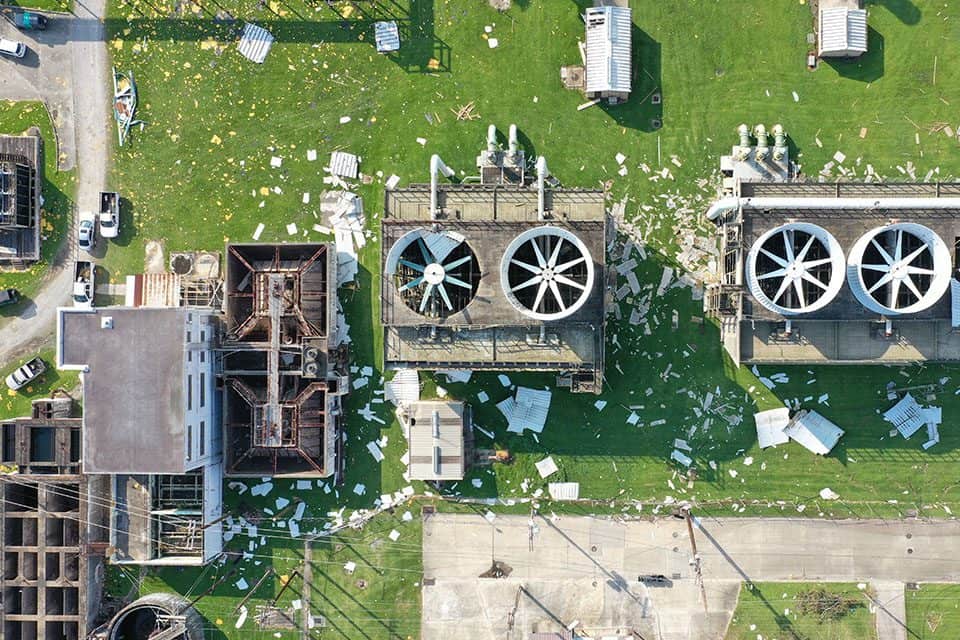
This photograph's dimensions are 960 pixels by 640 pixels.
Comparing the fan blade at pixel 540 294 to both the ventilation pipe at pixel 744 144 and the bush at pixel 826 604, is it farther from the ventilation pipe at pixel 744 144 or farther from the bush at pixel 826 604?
the bush at pixel 826 604

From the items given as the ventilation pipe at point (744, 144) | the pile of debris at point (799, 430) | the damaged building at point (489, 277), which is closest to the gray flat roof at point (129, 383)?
the damaged building at point (489, 277)

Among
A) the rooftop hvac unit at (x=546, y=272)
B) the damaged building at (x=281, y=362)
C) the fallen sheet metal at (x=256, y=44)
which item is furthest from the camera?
the fallen sheet metal at (x=256, y=44)

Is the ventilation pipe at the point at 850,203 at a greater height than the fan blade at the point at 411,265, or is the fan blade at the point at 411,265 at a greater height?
the ventilation pipe at the point at 850,203

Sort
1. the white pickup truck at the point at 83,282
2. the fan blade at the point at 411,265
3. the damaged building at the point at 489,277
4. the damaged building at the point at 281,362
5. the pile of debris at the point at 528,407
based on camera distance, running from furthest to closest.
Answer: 1. the white pickup truck at the point at 83,282
2. the pile of debris at the point at 528,407
3. the damaged building at the point at 281,362
4. the damaged building at the point at 489,277
5. the fan blade at the point at 411,265

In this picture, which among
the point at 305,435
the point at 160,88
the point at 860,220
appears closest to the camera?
the point at 860,220

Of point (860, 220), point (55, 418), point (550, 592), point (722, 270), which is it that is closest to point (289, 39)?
point (55, 418)

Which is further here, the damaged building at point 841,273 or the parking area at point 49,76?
the parking area at point 49,76

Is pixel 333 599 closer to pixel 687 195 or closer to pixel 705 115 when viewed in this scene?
pixel 687 195
